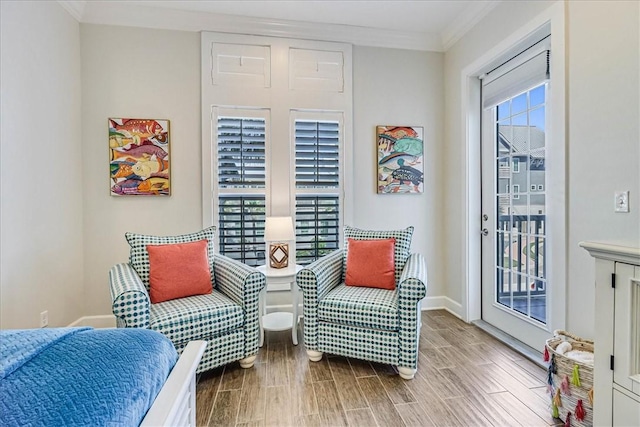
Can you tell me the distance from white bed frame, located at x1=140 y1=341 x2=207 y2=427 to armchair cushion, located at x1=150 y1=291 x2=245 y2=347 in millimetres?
866

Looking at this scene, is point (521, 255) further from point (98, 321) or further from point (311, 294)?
point (98, 321)

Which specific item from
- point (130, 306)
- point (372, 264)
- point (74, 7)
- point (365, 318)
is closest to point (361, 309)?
point (365, 318)

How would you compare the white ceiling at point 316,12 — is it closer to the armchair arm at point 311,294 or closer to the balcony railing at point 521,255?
the balcony railing at point 521,255

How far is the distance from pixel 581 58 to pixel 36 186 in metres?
3.58

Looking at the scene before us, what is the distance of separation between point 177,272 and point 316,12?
2.47 m

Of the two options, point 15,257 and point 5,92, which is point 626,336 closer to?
point 15,257

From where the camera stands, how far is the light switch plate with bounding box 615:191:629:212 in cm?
165

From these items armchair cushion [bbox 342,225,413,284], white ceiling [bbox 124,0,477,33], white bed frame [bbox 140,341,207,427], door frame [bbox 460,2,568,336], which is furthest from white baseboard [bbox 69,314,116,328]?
door frame [bbox 460,2,568,336]

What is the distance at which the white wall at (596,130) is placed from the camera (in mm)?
1629

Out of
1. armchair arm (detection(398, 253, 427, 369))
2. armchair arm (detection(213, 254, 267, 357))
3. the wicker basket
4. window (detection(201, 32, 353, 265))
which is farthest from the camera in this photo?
window (detection(201, 32, 353, 265))

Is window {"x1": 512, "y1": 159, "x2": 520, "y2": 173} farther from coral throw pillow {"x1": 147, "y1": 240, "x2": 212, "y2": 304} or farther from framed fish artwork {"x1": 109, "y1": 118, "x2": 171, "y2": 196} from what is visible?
framed fish artwork {"x1": 109, "y1": 118, "x2": 171, "y2": 196}

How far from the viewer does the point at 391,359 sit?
2090mm

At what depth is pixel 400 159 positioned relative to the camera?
329 centimetres

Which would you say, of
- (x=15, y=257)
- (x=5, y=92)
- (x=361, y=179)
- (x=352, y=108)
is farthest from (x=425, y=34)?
(x=15, y=257)
